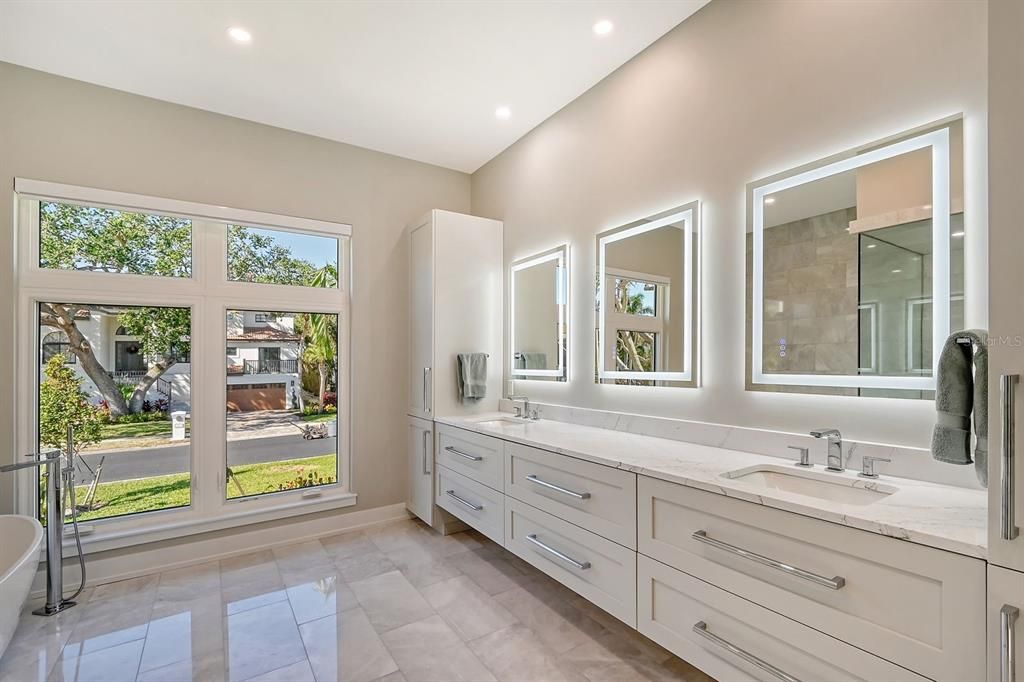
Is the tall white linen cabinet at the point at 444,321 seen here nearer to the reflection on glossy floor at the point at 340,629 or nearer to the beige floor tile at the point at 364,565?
the beige floor tile at the point at 364,565

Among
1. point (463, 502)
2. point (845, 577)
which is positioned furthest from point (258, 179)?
point (845, 577)

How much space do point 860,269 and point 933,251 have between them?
203 millimetres

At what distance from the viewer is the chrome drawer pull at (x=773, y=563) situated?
3.84 feet

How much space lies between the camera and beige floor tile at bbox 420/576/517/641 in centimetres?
215

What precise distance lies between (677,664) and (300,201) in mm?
3413

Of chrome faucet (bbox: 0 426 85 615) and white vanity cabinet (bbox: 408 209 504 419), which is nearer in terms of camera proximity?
chrome faucet (bbox: 0 426 85 615)

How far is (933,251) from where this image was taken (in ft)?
4.78

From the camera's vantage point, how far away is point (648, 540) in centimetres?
166

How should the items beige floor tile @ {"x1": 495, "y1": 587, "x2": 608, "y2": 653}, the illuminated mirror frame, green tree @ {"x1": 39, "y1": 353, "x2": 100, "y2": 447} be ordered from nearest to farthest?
the illuminated mirror frame, beige floor tile @ {"x1": 495, "y1": 587, "x2": 608, "y2": 653}, green tree @ {"x1": 39, "y1": 353, "x2": 100, "y2": 447}

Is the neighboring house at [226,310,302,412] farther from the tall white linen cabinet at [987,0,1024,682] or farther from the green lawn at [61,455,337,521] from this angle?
the tall white linen cabinet at [987,0,1024,682]

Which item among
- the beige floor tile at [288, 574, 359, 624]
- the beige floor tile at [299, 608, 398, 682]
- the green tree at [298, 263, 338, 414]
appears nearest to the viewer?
the beige floor tile at [299, 608, 398, 682]

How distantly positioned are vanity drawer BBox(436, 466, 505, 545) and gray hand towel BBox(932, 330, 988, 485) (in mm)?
1797

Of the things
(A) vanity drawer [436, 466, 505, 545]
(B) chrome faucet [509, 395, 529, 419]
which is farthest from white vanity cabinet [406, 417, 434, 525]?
(B) chrome faucet [509, 395, 529, 419]

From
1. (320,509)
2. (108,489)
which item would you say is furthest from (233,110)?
(320,509)
